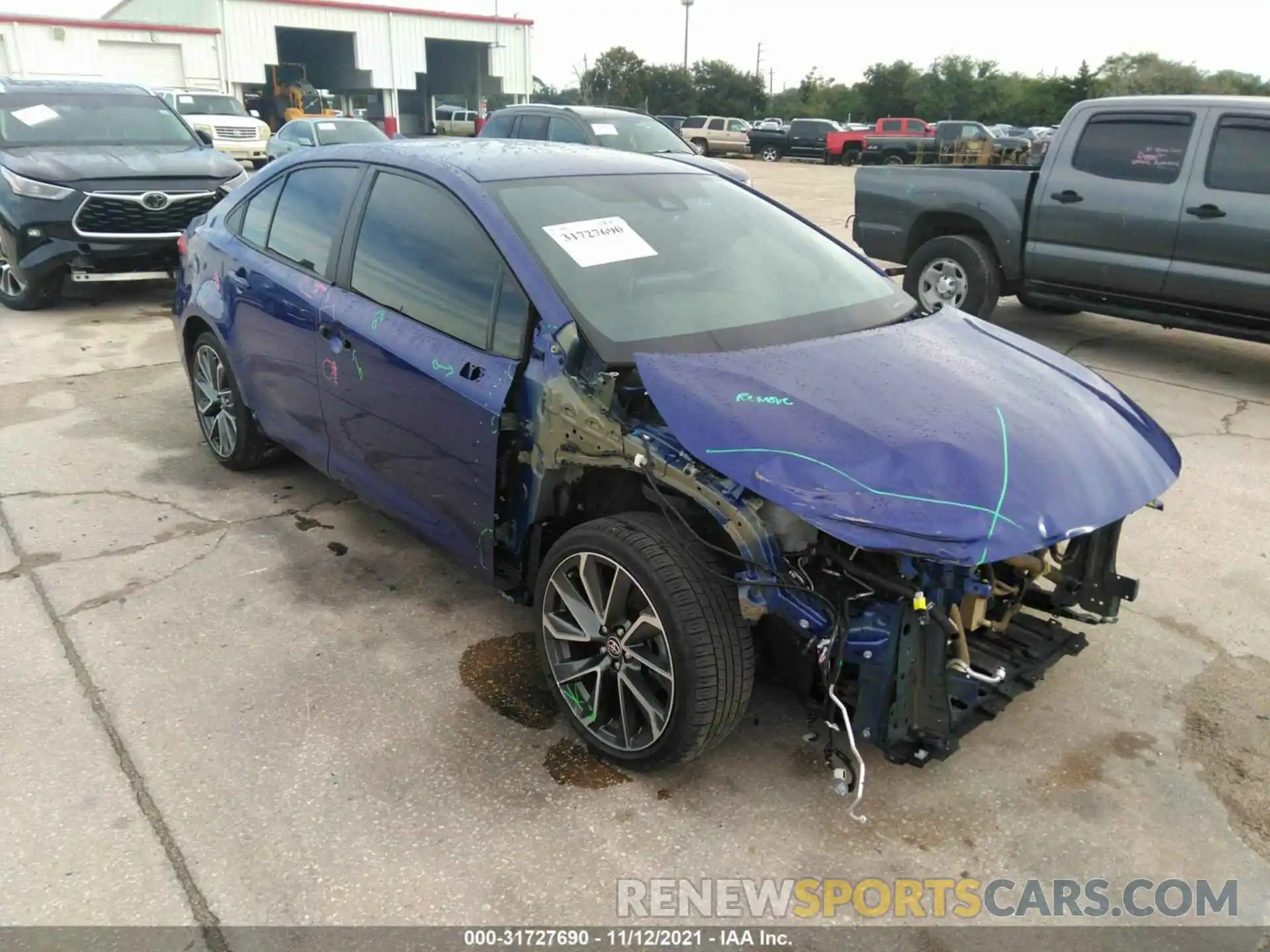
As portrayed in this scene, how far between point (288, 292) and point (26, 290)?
6.10 metres

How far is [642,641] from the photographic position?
9.00 ft

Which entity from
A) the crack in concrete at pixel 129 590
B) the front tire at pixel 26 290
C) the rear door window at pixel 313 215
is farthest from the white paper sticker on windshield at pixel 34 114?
the crack in concrete at pixel 129 590

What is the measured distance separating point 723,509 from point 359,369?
172 cm

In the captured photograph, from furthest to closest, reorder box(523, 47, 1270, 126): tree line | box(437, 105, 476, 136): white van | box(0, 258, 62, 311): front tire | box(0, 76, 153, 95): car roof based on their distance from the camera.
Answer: box(523, 47, 1270, 126): tree line, box(437, 105, 476, 136): white van, box(0, 76, 153, 95): car roof, box(0, 258, 62, 311): front tire

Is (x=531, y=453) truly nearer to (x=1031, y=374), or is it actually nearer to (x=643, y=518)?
(x=643, y=518)

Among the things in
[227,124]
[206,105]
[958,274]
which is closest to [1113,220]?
[958,274]

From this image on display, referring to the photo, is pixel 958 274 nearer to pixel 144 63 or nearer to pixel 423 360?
pixel 423 360

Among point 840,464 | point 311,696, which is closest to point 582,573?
point 840,464

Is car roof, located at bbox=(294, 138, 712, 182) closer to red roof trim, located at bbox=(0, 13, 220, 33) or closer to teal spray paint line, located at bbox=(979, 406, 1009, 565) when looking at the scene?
teal spray paint line, located at bbox=(979, 406, 1009, 565)

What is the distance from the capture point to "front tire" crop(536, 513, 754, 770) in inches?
101

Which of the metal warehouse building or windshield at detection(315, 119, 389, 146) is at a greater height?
the metal warehouse building

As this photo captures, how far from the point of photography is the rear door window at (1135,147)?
266 inches

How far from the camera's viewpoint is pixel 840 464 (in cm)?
244

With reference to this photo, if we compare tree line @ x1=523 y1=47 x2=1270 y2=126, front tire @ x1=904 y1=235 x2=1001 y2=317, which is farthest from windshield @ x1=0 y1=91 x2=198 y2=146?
tree line @ x1=523 y1=47 x2=1270 y2=126
